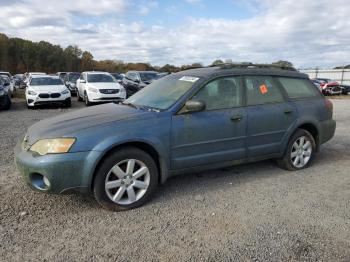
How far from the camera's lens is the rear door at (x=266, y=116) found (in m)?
4.84

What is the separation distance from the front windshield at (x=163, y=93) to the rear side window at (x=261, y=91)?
91cm

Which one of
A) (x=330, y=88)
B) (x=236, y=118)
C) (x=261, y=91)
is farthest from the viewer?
(x=330, y=88)

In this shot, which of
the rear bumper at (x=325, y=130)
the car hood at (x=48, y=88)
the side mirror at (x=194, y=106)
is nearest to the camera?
the side mirror at (x=194, y=106)

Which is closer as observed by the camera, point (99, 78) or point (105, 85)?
point (105, 85)

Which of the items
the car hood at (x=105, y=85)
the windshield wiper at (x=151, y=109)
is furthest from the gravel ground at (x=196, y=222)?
the car hood at (x=105, y=85)

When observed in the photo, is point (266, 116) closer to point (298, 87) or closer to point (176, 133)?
point (298, 87)

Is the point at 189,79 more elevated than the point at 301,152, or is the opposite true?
the point at 189,79

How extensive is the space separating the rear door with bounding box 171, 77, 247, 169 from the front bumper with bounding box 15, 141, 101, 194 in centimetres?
106

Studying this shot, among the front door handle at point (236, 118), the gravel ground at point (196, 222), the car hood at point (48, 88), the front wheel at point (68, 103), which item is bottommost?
the gravel ground at point (196, 222)

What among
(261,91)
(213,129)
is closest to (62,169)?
(213,129)

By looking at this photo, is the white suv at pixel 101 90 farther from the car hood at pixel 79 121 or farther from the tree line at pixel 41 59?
the tree line at pixel 41 59

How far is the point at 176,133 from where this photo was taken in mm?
4195

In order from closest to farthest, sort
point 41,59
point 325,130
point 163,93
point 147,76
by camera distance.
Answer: point 163,93
point 325,130
point 147,76
point 41,59

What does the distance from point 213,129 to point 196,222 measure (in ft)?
4.26
